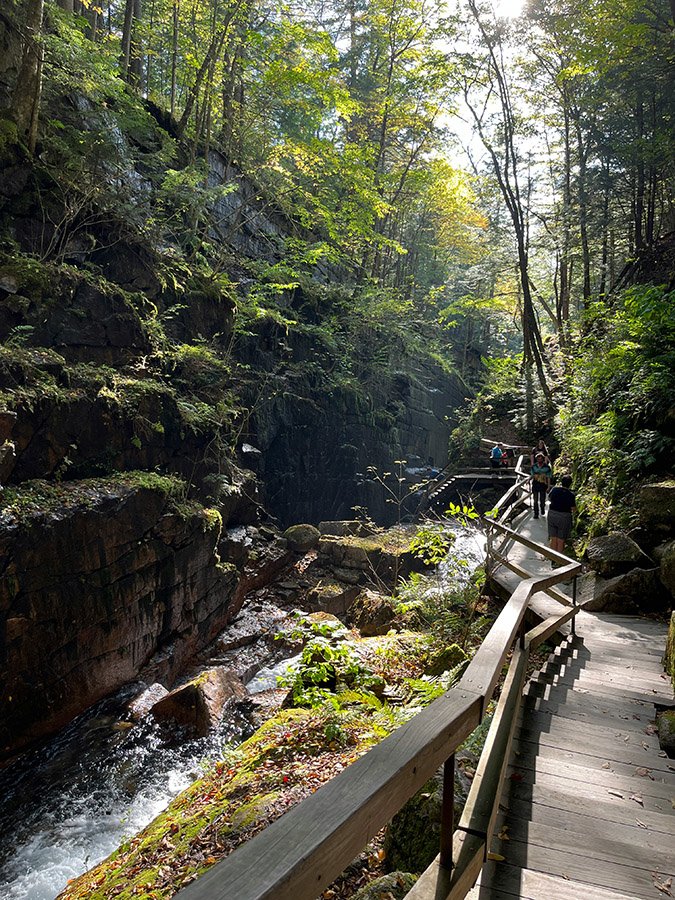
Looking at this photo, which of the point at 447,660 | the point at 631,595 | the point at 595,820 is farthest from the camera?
the point at 631,595

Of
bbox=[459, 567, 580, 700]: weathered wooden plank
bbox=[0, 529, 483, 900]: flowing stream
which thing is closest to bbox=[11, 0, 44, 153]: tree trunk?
bbox=[0, 529, 483, 900]: flowing stream

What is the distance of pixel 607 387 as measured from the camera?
40.0 feet

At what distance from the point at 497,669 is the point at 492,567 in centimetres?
617

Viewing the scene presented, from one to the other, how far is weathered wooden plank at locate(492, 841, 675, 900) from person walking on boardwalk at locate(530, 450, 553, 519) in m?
11.0

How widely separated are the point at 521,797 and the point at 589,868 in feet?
2.10

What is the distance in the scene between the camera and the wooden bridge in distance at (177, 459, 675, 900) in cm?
108

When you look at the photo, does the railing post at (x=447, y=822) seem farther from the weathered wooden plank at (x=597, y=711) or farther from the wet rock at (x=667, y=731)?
the wet rock at (x=667, y=731)

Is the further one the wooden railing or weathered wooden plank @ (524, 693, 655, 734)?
weathered wooden plank @ (524, 693, 655, 734)

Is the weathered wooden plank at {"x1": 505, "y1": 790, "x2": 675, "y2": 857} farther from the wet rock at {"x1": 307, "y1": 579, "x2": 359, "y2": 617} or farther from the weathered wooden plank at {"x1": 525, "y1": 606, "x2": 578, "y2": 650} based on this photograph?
the wet rock at {"x1": 307, "y1": 579, "x2": 359, "y2": 617}

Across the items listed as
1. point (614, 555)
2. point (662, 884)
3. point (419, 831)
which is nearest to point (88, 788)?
point (419, 831)

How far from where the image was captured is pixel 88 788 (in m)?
7.81

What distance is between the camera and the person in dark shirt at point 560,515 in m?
9.67

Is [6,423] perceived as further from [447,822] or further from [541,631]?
[447,822]

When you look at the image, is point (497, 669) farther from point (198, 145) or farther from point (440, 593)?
point (198, 145)
